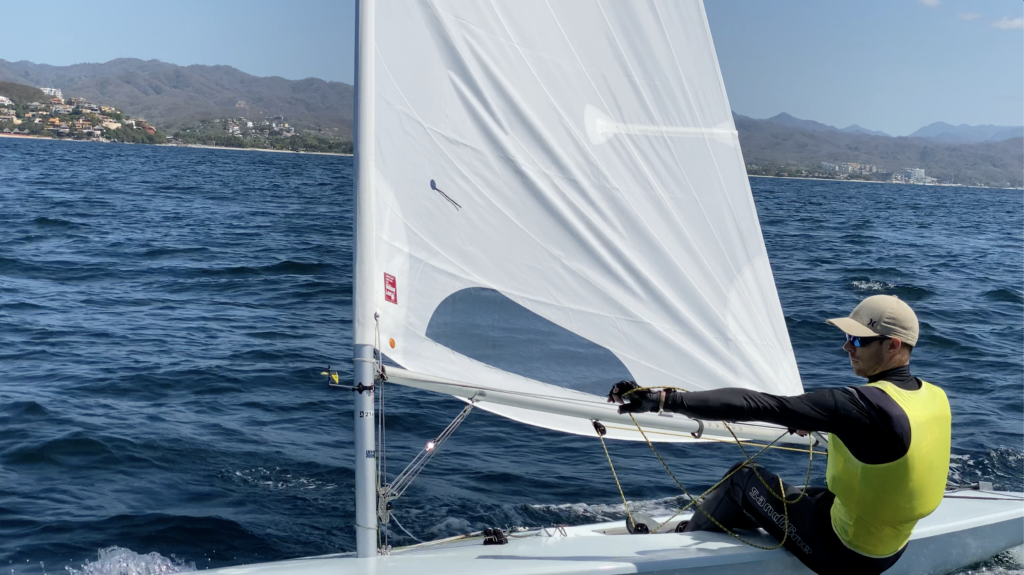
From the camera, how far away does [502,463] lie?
547 cm

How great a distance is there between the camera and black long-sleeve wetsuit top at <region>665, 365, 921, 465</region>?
2.18m

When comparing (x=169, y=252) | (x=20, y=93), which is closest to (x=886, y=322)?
(x=169, y=252)

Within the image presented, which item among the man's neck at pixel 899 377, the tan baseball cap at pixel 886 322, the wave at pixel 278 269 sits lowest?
the wave at pixel 278 269

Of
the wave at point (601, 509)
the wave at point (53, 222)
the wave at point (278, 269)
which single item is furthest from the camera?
the wave at point (53, 222)

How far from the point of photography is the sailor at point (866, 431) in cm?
220

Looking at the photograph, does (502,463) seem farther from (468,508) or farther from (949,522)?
(949,522)

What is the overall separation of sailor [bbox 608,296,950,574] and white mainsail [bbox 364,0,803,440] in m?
0.70

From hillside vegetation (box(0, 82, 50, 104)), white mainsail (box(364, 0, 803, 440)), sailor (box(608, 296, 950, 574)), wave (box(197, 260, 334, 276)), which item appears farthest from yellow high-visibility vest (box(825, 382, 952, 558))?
hillside vegetation (box(0, 82, 50, 104))

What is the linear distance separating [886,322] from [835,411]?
35cm

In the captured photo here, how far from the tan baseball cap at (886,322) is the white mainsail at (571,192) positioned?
0.92 meters

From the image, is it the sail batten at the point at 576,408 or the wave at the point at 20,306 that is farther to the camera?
the wave at the point at 20,306

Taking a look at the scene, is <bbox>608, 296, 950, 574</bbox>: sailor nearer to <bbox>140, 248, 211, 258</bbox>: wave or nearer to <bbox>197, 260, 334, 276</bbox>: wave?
<bbox>197, 260, 334, 276</bbox>: wave

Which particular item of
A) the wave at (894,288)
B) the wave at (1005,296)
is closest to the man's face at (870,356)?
the wave at (894,288)

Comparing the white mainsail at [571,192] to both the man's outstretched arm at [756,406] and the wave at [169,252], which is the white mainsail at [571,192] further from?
the wave at [169,252]
